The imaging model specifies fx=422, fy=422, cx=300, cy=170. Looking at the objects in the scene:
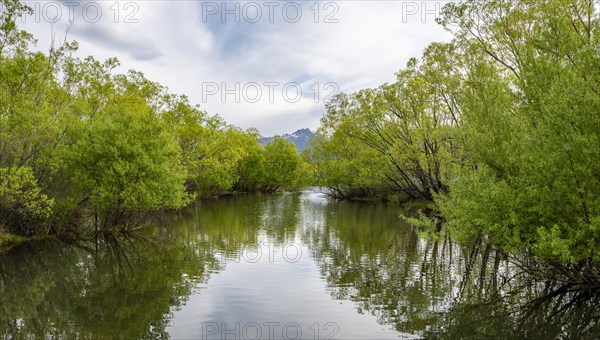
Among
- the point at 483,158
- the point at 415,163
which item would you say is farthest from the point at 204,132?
the point at 483,158

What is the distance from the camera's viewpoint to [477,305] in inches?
634

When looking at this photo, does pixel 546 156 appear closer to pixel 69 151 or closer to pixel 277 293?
pixel 277 293

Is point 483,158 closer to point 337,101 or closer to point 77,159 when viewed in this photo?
point 77,159

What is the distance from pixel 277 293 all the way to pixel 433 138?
33.0 meters

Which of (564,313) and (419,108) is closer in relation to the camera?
(564,313)

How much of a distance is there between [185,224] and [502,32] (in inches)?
1227

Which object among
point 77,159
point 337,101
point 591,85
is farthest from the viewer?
point 337,101

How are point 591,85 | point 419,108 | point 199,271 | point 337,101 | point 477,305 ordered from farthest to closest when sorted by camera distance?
1. point 337,101
2. point 419,108
3. point 199,271
4. point 477,305
5. point 591,85
